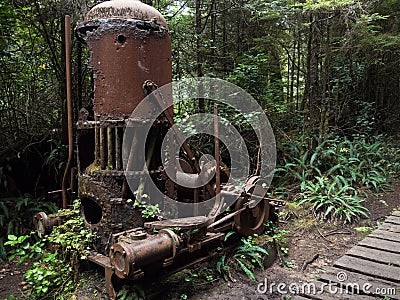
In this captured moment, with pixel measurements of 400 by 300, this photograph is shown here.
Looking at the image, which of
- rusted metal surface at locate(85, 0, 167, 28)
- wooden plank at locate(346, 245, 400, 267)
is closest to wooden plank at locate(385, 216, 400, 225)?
wooden plank at locate(346, 245, 400, 267)

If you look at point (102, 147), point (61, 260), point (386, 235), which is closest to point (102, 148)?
point (102, 147)

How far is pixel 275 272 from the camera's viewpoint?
4.57m

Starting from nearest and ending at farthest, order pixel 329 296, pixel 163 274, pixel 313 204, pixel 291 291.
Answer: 1. pixel 329 296
2. pixel 163 274
3. pixel 291 291
4. pixel 313 204

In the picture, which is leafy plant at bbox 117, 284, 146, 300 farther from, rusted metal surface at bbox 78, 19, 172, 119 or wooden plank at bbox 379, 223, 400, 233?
wooden plank at bbox 379, 223, 400, 233

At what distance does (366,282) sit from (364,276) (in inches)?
4.3

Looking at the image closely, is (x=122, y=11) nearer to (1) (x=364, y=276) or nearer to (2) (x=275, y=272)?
(1) (x=364, y=276)

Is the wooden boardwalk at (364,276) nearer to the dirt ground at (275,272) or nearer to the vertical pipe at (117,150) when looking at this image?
the dirt ground at (275,272)

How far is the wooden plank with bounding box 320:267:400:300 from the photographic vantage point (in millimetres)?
2643

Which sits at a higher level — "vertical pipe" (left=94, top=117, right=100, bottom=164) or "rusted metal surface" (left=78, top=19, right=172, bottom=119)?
"rusted metal surface" (left=78, top=19, right=172, bottom=119)

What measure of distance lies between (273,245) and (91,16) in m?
4.00

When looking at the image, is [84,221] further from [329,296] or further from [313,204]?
[313,204]

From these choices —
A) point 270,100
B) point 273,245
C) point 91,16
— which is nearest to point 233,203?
point 273,245

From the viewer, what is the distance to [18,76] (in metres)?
6.71

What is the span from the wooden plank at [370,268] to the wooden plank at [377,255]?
72 millimetres
